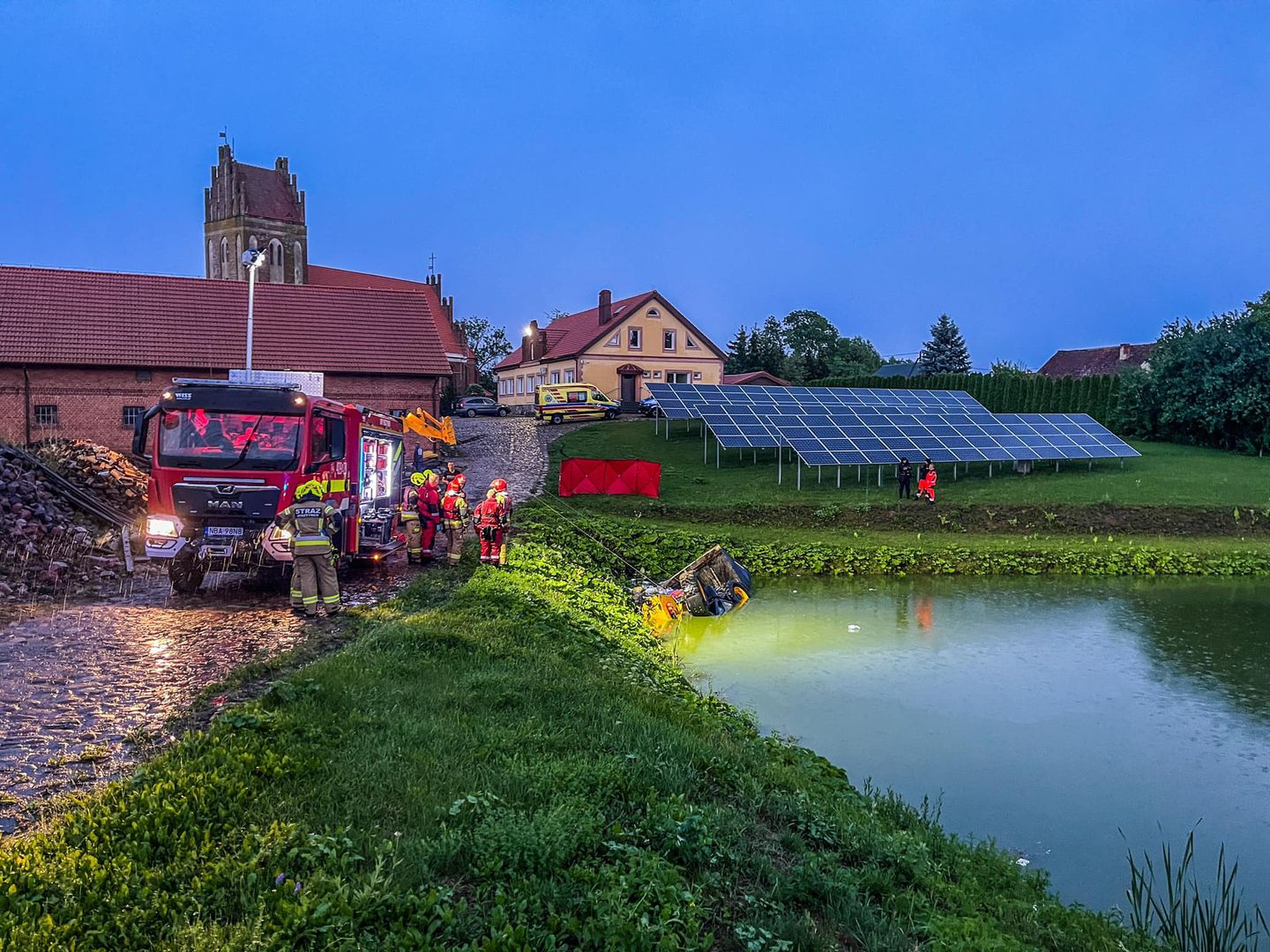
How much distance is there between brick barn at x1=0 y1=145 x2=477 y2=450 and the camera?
3184 centimetres

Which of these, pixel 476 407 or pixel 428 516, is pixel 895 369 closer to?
pixel 476 407

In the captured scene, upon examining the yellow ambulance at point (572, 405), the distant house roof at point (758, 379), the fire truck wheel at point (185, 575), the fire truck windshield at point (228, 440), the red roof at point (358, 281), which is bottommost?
the fire truck wheel at point (185, 575)

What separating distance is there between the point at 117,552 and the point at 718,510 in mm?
15329

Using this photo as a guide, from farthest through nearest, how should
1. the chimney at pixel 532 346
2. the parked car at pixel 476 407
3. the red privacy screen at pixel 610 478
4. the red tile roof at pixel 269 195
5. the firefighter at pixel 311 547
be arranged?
the red tile roof at pixel 269 195 → the chimney at pixel 532 346 → the parked car at pixel 476 407 → the red privacy screen at pixel 610 478 → the firefighter at pixel 311 547

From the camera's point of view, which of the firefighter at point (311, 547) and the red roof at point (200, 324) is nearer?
the firefighter at point (311, 547)

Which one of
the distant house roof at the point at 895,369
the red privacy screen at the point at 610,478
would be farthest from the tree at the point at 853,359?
the red privacy screen at the point at 610,478

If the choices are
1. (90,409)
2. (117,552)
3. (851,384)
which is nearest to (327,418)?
(117,552)

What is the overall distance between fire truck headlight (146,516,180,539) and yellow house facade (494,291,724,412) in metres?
43.7

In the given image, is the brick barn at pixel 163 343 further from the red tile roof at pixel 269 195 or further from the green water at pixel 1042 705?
the red tile roof at pixel 269 195

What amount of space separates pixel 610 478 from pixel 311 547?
16.5 meters

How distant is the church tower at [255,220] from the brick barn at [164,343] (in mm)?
31978

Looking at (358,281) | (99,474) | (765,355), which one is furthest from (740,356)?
(99,474)

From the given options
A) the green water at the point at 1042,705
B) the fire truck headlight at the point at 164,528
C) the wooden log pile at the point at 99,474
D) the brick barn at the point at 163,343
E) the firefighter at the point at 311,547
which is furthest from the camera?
the brick barn at the point at 163,343

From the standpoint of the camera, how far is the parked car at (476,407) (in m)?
54.5
